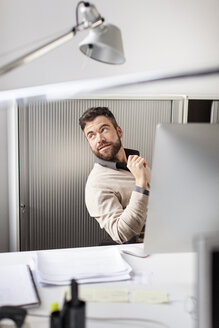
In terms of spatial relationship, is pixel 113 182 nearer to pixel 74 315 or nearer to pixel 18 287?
pixel 18 287

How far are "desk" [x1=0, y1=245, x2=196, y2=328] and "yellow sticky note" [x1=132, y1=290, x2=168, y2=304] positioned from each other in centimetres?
2

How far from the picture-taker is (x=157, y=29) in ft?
8.19

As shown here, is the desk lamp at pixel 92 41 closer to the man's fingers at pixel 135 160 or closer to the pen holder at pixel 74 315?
the pen holder at pixel 74 315

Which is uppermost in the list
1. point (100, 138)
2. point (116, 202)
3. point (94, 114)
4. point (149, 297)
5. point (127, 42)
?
point (127, 42)

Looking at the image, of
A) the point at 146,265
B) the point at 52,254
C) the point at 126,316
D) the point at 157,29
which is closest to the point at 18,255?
the point at 52,254

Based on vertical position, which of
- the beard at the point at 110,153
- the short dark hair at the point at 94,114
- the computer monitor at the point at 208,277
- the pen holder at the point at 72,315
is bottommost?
the pen holder at the point at 72,315

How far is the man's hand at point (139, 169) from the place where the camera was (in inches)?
91.9

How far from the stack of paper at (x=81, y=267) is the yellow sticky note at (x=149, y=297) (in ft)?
0.35

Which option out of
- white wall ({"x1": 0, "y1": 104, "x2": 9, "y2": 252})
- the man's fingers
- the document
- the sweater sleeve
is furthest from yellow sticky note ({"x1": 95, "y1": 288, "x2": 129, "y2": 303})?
white wall ({"x1": 0, "y1": 104, "x2": 9, "y2": 252})

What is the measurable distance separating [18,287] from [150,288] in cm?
42

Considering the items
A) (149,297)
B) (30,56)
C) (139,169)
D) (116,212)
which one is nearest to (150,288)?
(149,297)

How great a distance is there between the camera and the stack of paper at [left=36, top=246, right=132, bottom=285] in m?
1.25

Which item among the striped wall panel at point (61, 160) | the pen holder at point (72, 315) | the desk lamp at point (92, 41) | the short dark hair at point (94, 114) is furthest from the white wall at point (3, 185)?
the pen holder at point (72, 315)

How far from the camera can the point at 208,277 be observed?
22.3 inches
